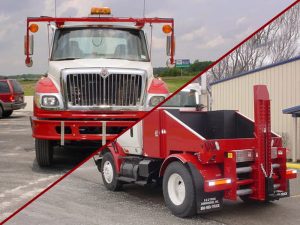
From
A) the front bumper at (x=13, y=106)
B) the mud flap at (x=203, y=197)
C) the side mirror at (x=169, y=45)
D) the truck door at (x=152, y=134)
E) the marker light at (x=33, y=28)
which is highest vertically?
the front bumper at (x=13, y=106)

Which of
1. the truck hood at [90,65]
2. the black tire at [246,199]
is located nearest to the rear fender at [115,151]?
the black tire at [246,199]

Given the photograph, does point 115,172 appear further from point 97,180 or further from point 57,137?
point 57,137

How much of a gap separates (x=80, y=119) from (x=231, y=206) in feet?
2.82

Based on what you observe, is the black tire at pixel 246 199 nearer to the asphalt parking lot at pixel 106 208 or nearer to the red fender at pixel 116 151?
the asphalt parking lot at pixel 106 208

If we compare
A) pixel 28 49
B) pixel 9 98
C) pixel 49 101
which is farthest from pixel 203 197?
pixel 9 98

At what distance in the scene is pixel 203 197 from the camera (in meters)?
2.02

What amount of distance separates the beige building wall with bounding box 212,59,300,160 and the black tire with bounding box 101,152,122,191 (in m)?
0.35

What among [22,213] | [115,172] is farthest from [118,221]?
[22,213]

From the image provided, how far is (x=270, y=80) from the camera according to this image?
1.33m

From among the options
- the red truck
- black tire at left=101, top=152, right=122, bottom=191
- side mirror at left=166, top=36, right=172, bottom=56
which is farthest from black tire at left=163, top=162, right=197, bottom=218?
side mirror at left=166, top=36, right=172, bottom=56

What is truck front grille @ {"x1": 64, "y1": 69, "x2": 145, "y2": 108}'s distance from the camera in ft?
7.95

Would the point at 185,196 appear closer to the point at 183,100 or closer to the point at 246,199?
the point at 246,199

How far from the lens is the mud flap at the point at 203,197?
1889 millimetres

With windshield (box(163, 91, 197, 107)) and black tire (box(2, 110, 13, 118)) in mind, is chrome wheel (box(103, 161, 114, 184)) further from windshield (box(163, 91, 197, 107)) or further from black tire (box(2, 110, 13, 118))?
black tire (box(2, 110, 13, 118))
